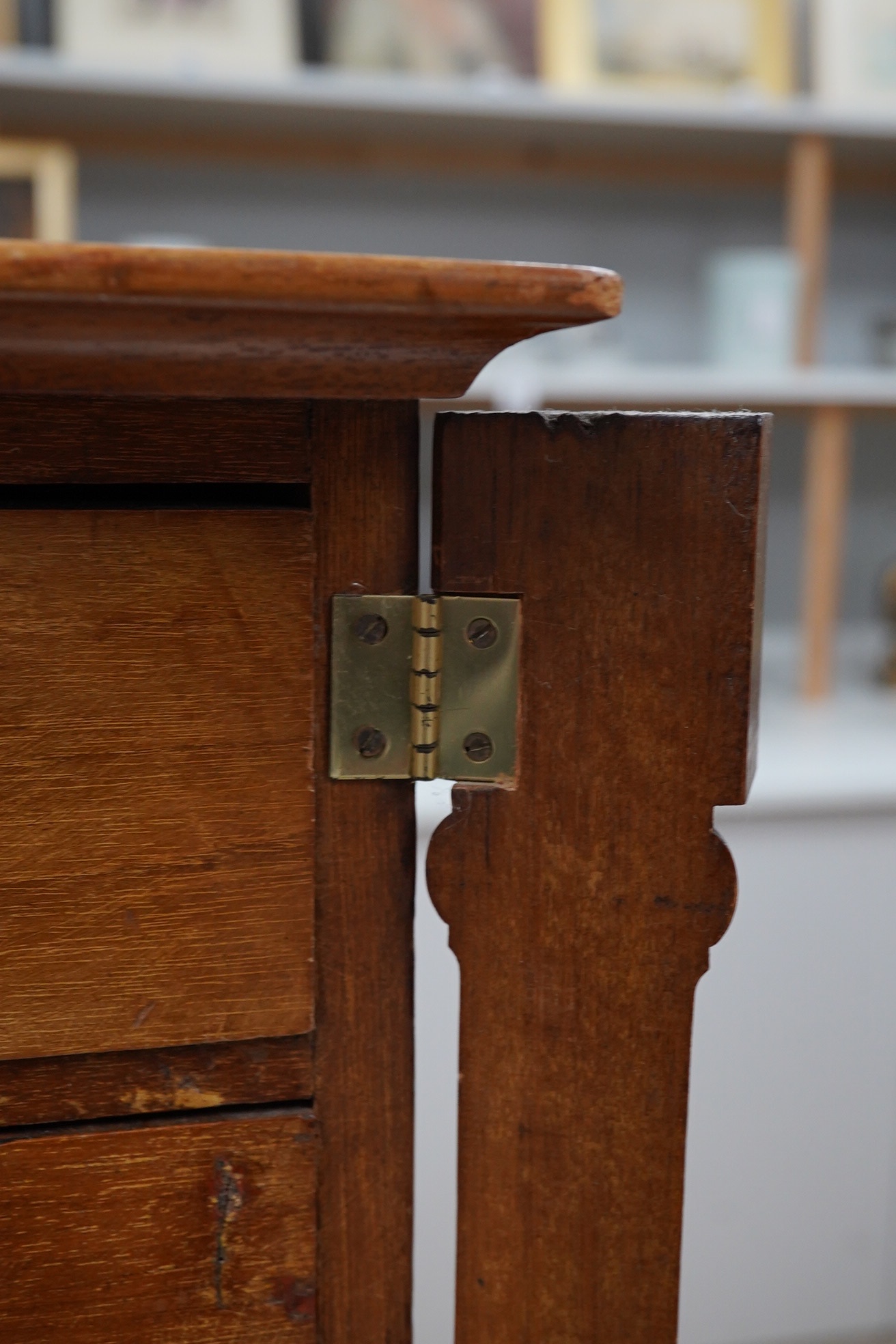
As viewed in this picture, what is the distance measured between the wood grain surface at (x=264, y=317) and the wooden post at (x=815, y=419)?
56.5 inches

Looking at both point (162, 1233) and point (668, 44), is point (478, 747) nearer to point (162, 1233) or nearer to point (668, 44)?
point (162, 1233)

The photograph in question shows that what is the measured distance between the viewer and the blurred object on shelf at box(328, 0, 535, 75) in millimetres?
1629

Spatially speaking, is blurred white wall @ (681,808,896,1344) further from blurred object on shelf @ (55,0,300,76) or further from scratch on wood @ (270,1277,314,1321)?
blurred object on shelf @ (55,0,300,76)

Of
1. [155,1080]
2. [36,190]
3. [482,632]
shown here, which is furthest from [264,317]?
[36,190]

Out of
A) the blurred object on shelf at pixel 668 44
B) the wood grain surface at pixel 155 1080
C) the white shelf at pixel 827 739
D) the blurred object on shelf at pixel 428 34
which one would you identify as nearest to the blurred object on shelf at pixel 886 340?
the blurred object on shelf at pixel 668 44

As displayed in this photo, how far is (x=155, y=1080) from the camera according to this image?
1.34 ft

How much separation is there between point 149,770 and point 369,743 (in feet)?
0.23

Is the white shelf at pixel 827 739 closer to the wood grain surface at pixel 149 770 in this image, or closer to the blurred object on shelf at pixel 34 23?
the wood grain surface at pixel 149 770

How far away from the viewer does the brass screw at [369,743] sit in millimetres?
404

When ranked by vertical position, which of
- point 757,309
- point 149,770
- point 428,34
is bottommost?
point 149,770

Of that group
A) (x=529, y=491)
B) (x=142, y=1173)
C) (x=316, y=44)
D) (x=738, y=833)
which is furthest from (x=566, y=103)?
(x=142, y=1173)

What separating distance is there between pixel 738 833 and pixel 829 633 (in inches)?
19.8

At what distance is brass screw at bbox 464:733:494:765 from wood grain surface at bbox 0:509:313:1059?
0.17 feet

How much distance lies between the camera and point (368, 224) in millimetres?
1909
